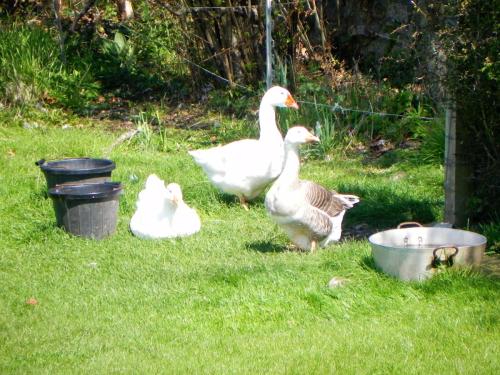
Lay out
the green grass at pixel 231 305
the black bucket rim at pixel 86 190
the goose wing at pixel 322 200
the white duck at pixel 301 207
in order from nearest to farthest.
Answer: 1. the green grass at pixel 231 305
2. the white duck at pixel 301 207
3. the goose wing at pixel 322 200
4. the black bucket rim at pixel 86 190

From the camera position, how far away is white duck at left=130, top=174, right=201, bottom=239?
7.95 metres

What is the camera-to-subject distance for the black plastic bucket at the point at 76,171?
8.18 metres

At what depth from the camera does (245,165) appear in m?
8.77

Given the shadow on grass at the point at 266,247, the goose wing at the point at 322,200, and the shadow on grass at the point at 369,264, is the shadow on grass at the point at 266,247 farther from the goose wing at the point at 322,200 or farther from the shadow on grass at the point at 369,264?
the shadow on grass at the point at 369,264

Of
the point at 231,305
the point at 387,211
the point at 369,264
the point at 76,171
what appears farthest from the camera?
the point at 387,211

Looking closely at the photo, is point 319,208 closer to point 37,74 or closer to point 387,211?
point 387,211

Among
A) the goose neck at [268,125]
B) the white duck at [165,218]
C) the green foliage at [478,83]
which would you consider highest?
the green foliage at [478,83]

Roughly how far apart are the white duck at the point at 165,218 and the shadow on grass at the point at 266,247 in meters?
0.67

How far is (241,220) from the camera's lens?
8602mm

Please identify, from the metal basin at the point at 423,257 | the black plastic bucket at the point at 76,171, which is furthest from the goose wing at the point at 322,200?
the black plastic bucket at the point at 76,171

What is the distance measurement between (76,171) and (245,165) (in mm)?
1683

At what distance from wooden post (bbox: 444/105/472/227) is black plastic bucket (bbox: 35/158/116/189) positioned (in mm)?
3165

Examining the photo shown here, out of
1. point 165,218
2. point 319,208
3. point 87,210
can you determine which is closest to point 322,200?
point 319,208

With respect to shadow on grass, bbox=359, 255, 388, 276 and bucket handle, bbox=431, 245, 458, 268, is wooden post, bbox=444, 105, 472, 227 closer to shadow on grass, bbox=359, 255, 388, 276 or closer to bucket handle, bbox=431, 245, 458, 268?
shadow on grass, bbox=359, 255, 388, 276
